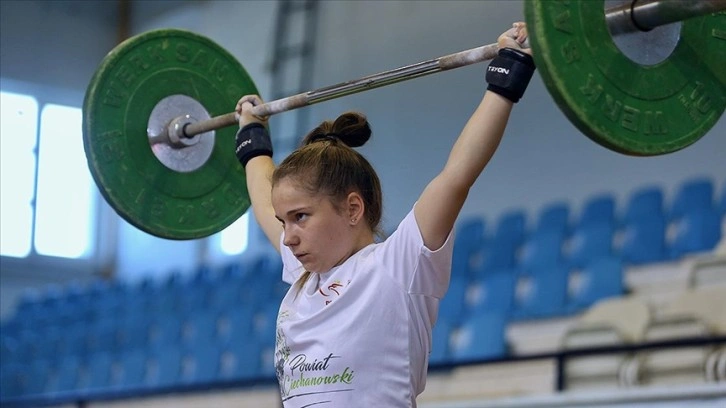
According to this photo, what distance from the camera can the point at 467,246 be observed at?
19.2ft

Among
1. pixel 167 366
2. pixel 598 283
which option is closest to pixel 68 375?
pixel 167 366

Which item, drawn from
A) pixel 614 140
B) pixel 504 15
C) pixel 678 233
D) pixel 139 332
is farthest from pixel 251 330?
pixel 614 140

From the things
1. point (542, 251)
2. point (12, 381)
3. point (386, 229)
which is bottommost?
point (12, 381)

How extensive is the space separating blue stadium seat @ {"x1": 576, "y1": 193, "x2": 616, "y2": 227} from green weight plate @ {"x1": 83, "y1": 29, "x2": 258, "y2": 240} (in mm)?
2560

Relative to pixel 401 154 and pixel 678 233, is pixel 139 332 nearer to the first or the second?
pixel 401 154

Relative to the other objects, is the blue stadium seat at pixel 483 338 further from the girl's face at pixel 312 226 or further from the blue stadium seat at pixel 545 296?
the girl's face at pixel 312 226

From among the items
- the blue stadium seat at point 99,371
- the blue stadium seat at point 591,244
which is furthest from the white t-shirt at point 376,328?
the blue stadium seat at point 99,371

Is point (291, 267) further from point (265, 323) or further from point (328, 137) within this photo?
point (265, 323)

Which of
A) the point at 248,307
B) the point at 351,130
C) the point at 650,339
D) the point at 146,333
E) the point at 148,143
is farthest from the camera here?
the point at 146,333

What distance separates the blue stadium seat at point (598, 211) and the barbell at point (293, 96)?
8.19 feet

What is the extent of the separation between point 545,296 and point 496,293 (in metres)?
0.28

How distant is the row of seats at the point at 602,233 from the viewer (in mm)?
4840

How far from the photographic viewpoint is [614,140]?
1.97 m

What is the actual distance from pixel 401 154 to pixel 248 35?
2.08 m
